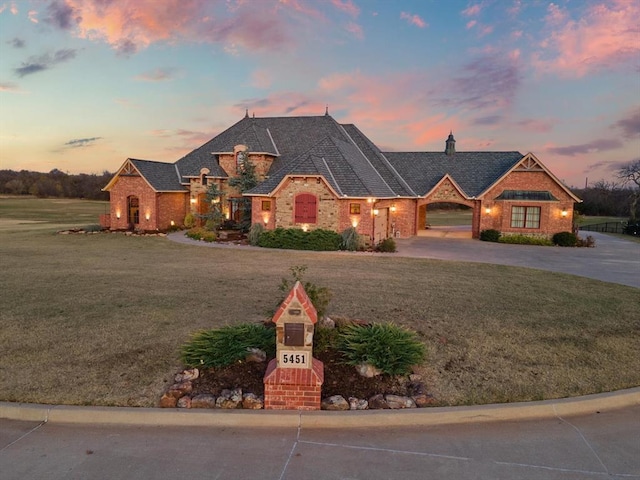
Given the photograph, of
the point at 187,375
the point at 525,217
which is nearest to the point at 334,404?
the point at 187,375

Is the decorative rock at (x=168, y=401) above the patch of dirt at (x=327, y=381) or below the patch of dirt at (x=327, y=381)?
below

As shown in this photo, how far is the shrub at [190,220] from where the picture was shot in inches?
1361

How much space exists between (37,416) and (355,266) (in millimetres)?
14472

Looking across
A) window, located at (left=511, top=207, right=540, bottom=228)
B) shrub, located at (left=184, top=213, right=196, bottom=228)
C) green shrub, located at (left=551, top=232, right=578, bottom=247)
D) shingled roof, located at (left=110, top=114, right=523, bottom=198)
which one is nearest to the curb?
shingled roof, located at (left=110, top=114, right=523, bottom=198)

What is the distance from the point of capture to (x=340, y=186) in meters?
26.5

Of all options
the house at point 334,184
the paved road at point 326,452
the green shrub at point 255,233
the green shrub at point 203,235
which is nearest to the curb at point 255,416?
the paved road at point 326,452

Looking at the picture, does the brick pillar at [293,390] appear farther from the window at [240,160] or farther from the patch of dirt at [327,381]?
the window at [240,160]

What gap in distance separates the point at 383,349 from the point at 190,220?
29.3m

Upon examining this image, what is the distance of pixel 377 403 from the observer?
6555mm

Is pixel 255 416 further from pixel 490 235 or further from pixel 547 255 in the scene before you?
pixel 490 235

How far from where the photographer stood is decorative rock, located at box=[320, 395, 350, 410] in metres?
6.45

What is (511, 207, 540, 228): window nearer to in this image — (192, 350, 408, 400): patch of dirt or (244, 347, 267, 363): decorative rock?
(192, 350, 408, 400): patch of dirt

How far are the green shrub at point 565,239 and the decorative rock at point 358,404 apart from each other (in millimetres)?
27190

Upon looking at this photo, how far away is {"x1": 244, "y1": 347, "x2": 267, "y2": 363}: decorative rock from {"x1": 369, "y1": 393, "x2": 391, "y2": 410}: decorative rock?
1.98m
